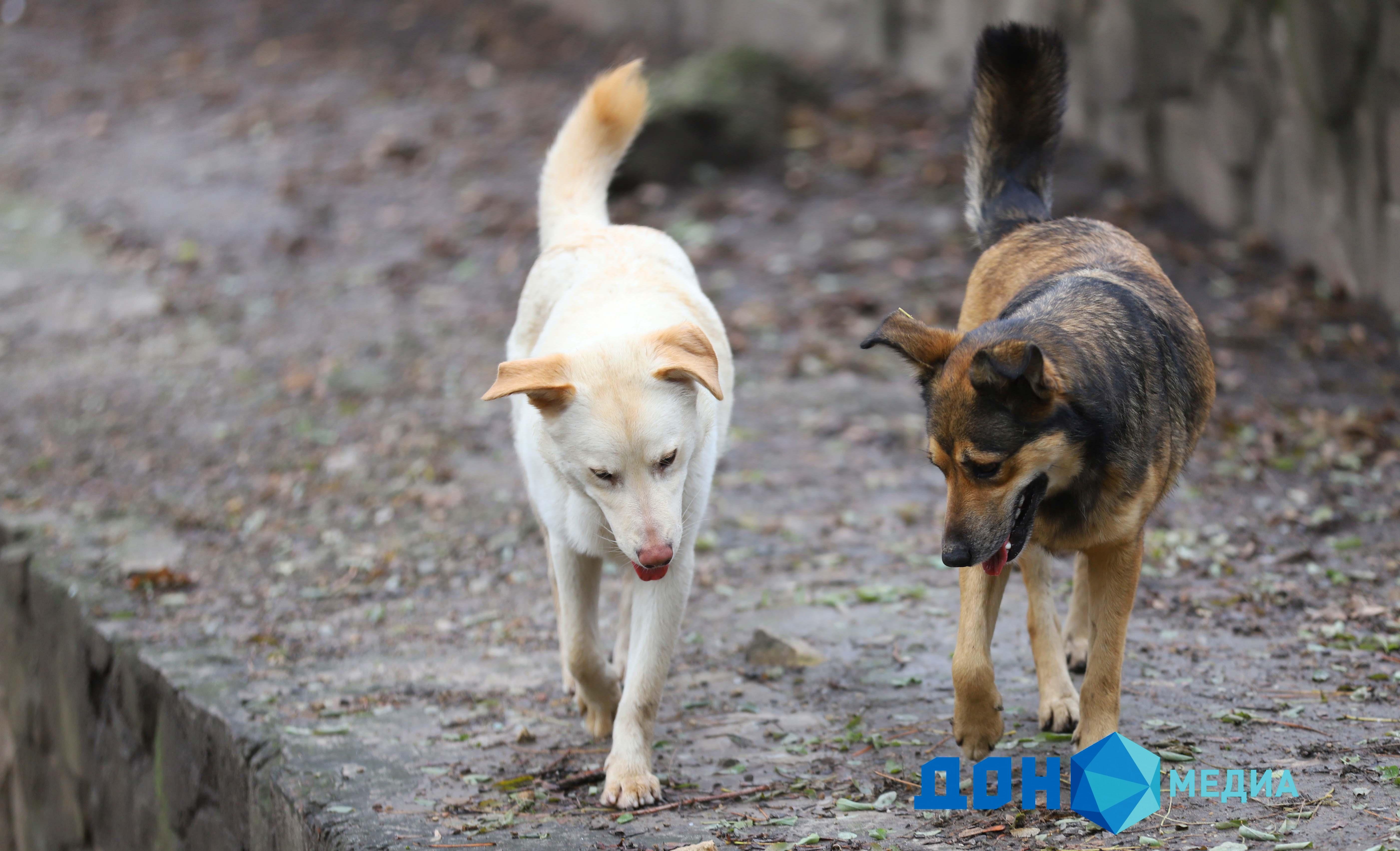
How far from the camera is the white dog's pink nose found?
362cm

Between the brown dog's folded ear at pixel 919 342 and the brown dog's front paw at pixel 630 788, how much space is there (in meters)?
1.51

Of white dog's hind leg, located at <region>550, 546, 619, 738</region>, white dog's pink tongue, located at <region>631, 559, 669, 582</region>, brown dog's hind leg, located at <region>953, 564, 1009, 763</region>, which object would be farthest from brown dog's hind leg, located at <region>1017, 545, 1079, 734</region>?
white dog's hind leg, located at <region>550, 546, 619, 738</region>

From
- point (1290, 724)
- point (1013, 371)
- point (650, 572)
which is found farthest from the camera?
point (1290, 724)

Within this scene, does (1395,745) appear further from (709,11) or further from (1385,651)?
(709,11)

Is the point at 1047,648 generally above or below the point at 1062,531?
below

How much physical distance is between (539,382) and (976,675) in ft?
4.99

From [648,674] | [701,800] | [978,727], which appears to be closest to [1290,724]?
[978,727]

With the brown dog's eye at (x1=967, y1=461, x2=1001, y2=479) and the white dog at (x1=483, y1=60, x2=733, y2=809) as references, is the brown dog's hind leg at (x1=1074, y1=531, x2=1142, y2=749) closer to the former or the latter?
the brown dog's eye at (x1=967, y1=461, x2=1001, y2=479)

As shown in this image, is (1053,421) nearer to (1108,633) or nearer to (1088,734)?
(1108,633)

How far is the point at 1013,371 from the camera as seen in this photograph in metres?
3.24

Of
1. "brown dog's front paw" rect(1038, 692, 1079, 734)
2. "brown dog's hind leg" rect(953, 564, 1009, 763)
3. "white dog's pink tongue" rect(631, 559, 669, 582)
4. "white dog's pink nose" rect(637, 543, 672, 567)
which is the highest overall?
"white dog's pink nose" rect(637, 543, 672, 567)

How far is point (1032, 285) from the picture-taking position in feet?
13.9

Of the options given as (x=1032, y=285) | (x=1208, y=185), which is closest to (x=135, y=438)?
(x=1032, y=285)

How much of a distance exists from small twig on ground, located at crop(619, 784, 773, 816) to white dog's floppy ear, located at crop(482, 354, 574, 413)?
4.11ft
